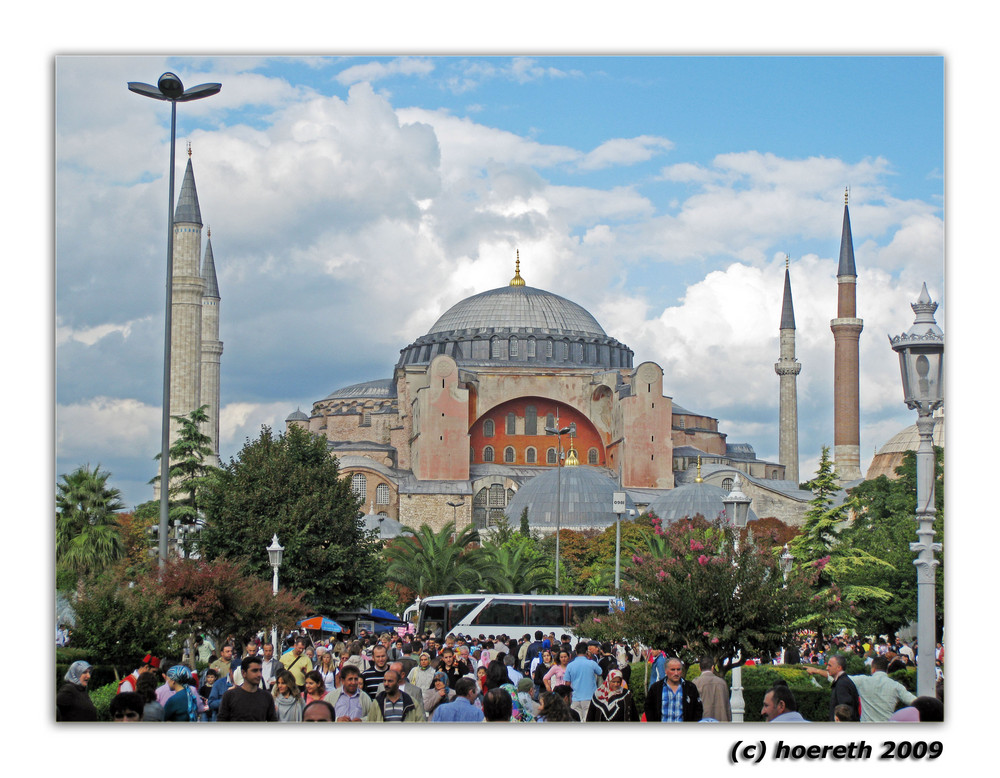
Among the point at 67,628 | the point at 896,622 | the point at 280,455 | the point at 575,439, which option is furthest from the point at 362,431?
the point at 67,628

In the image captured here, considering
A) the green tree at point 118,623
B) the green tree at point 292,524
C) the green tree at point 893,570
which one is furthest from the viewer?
the green tree at point 292,524

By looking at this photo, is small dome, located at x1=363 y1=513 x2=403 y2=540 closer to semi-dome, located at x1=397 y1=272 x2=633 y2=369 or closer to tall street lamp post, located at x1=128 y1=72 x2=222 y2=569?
semi-dome, located at x1=397 y1=272 x2=633 y2=369

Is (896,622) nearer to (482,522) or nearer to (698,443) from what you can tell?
(482,522)

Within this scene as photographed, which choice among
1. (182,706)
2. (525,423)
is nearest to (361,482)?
(525,423)

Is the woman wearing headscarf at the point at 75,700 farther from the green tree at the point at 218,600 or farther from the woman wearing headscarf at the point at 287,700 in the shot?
the green tree at the point at 218,600

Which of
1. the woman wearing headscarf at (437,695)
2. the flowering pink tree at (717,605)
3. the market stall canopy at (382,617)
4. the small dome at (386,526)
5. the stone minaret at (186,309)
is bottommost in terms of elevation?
the market stall canopy at (382,617)

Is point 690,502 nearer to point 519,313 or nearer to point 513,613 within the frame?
point 519,313

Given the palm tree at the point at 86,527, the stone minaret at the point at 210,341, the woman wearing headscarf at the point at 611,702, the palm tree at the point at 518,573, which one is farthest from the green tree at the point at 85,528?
the stone minaret at the point at 210,341
